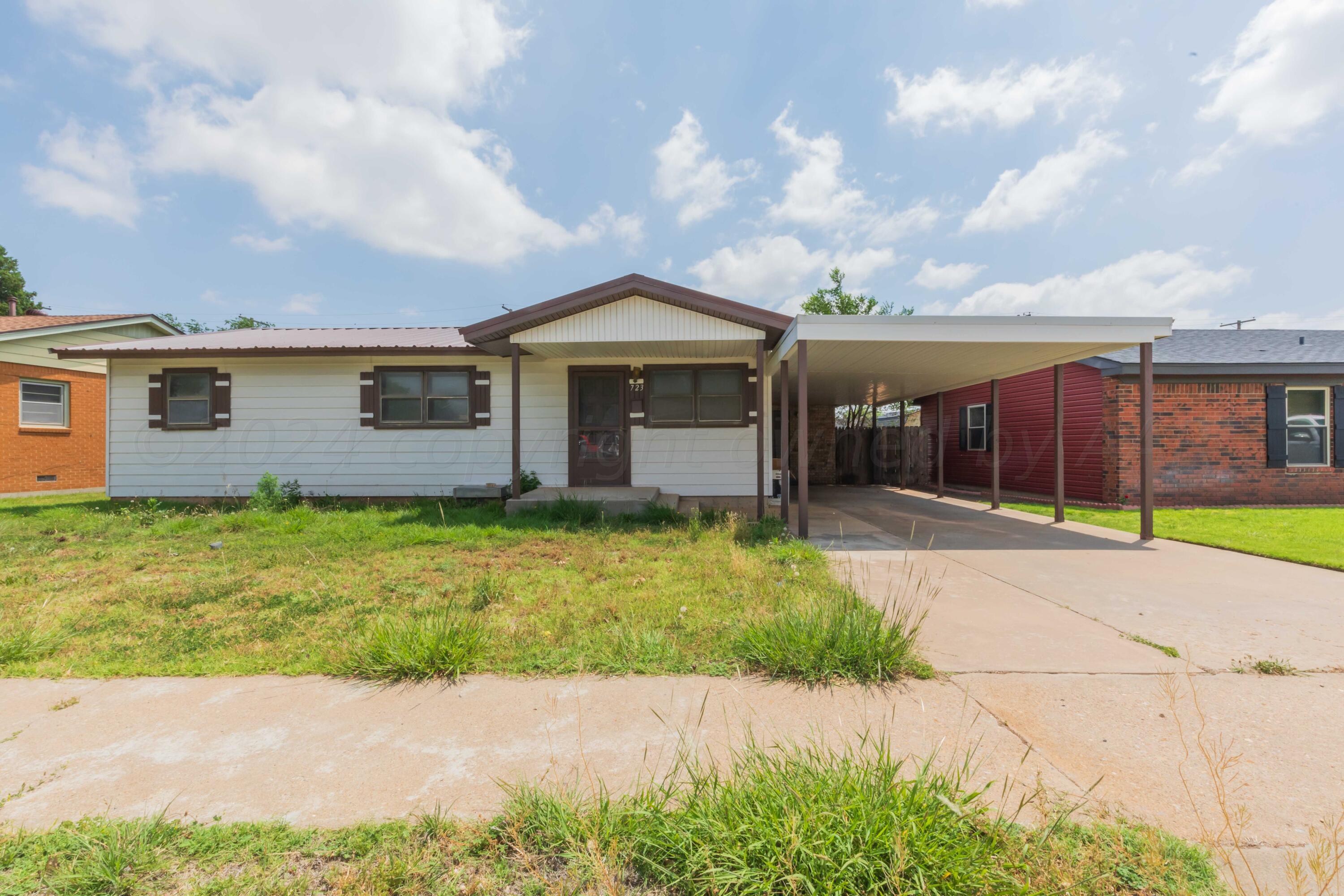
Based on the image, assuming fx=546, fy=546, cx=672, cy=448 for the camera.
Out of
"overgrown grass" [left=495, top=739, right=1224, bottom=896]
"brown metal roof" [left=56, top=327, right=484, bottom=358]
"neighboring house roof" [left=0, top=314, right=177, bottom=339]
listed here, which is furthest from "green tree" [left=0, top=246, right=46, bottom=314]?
"overgrown grass" [left=495, top=739, right=1224, bottom=896]

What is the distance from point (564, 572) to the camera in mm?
5262

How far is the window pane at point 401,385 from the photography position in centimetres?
1002

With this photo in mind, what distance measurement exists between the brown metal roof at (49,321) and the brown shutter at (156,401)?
5.18m

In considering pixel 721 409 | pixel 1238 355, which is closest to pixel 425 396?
pixel 721 409

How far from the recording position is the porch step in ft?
27.4

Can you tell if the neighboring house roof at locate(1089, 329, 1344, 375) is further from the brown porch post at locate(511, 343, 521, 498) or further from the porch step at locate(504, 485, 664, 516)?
the brown porch post at locate(511, 343, 521, 498)

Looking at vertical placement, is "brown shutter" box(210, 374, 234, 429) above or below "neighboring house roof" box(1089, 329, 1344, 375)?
below

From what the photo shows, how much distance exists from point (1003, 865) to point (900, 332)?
21.2 ft

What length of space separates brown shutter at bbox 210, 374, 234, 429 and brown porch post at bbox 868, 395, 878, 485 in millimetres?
15501

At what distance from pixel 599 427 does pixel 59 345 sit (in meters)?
13.6

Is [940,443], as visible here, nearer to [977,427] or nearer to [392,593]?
[977,427]

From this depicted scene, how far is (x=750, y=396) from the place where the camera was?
9.60m

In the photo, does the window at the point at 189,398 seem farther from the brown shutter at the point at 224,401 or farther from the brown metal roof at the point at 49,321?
the brown metal roof at the point at 49,321

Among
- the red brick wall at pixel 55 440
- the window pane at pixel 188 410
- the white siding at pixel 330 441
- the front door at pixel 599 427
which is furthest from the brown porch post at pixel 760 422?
the red brick wall at pixel 55 440
